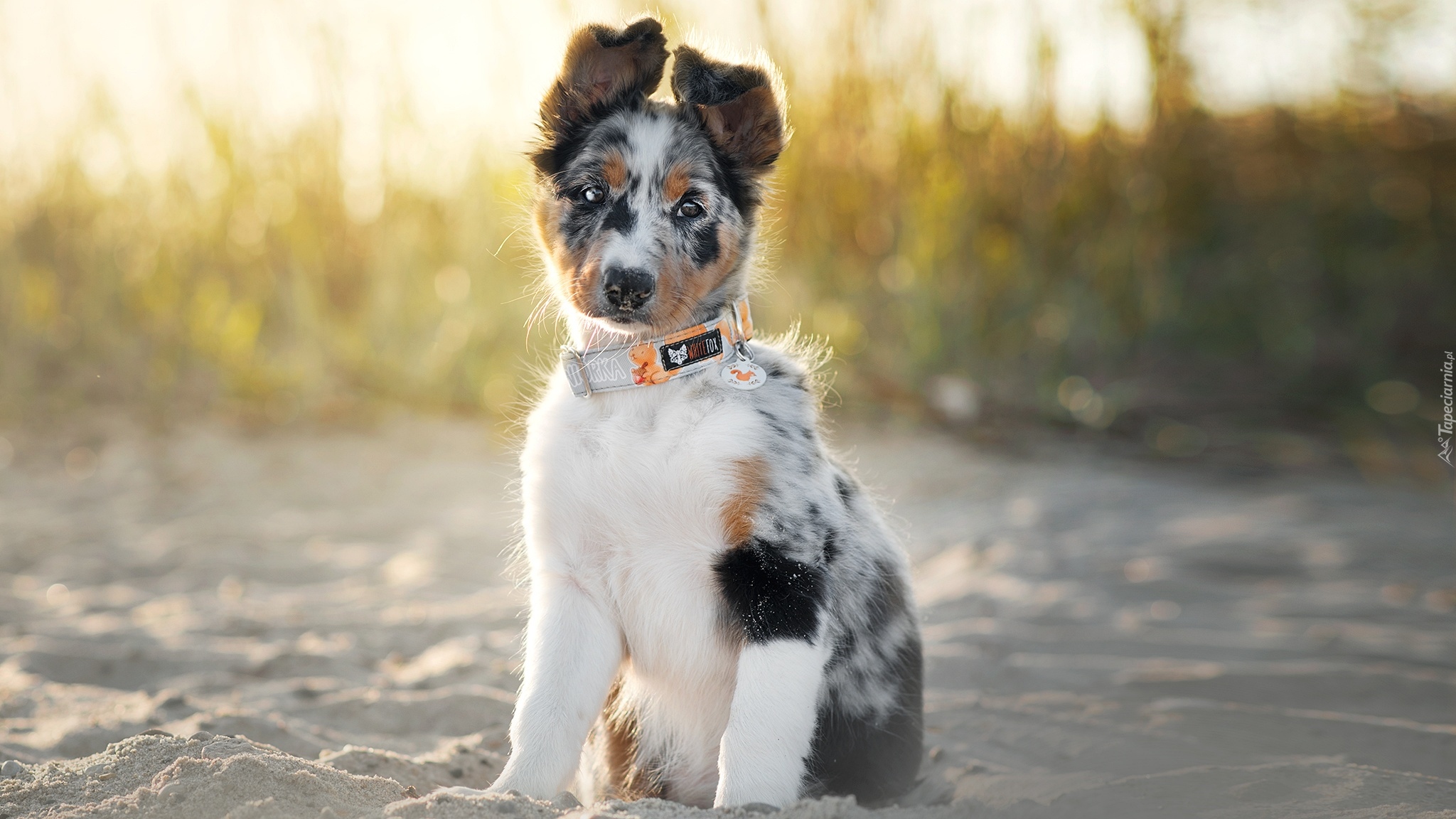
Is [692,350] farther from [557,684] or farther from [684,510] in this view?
[557,684]

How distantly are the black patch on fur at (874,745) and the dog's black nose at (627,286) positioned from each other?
110 cm

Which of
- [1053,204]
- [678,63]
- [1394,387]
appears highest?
[1053,204]

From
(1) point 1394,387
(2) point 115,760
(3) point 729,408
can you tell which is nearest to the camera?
(2) point 115,760

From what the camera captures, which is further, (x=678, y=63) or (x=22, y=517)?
(x=22, y=517)

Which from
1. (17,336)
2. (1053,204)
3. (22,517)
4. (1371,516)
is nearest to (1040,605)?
(1371,516)

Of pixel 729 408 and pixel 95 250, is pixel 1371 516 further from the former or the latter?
pixel 95 250

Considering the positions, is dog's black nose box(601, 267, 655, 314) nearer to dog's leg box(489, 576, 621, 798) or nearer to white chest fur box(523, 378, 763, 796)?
white chest fur box(523, 378, 763, 796)

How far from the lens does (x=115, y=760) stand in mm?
2717

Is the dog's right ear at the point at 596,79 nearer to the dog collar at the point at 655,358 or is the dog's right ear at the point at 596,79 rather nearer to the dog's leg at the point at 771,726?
the dog collar at the point at 655,358

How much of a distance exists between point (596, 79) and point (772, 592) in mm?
1677

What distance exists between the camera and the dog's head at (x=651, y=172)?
3.02 meters

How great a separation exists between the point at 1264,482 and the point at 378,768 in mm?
5943

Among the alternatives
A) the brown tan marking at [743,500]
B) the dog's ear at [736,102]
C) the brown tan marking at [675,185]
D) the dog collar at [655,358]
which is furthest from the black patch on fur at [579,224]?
the brown tan marking at [743,500]

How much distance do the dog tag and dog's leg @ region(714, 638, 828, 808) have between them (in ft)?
2.31
